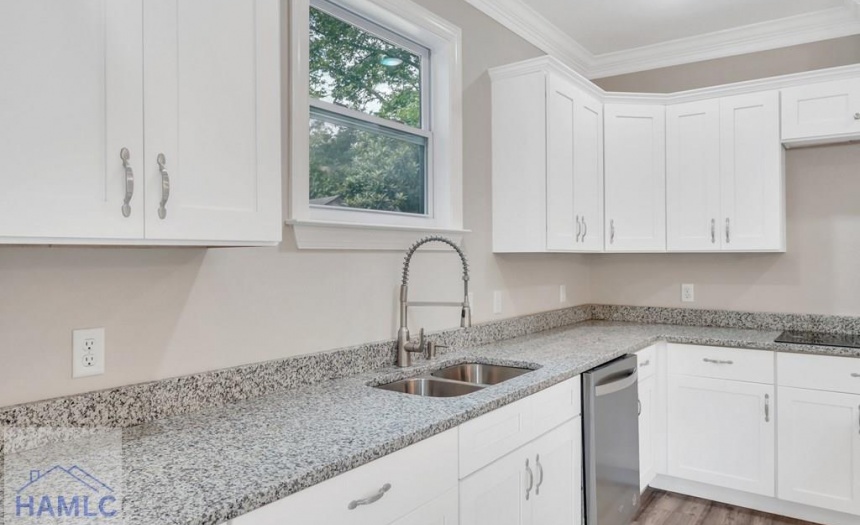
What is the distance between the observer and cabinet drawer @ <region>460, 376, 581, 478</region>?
1646 mm

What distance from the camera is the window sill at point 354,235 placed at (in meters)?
1.92

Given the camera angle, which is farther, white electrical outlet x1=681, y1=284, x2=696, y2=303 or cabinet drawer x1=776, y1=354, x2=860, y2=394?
white electrical outlet x1=681, y1=284, x2=696, y2=303

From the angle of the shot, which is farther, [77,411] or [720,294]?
[720,294]

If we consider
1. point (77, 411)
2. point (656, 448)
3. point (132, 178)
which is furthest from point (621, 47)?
point (77, 411)

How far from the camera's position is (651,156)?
133 inches

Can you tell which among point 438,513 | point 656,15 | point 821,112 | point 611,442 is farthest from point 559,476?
point 656,15

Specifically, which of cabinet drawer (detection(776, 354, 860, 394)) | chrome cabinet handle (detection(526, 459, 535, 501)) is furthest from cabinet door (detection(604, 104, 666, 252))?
Result: chrome cabinet handle (detection(526, 459, 535, 501))

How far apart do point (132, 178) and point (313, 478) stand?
71 centimetres

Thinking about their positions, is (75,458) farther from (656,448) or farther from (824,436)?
(824,436)

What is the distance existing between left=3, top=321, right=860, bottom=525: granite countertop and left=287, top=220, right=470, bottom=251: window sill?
18.8 inches

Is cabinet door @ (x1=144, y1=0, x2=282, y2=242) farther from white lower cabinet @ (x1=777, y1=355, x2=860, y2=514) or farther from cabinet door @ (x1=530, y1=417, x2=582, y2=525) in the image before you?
white lower cabinet @ (x1=777, y1=355, x2=860, y2=514)

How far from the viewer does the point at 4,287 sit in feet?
4.09

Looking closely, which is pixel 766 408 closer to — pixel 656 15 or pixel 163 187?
pixel 656 15

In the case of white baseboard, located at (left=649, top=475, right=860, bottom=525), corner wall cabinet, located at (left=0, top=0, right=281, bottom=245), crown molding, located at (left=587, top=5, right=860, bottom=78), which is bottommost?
white baseboard, located at (left=649, top=475, right=860, bottom=525)
